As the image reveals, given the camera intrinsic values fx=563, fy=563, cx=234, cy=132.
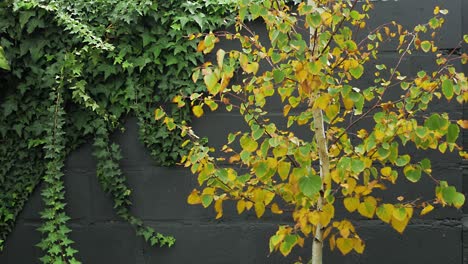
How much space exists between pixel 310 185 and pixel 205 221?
1.65 m

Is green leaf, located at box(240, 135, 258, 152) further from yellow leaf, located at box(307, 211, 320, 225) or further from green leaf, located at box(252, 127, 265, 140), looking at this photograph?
yellow leaf, located at box(307, 211, 320, 225)

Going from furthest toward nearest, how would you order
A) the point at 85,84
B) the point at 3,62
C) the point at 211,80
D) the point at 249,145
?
the point at 85,84 → the point at 3,62 → the point at 249,145 → the point at 211,80

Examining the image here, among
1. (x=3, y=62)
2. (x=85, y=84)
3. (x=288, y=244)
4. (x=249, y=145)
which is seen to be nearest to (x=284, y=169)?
(x=249, y=145)

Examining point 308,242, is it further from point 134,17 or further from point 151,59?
point 134,17

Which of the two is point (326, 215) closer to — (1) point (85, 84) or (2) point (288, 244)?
(2) point (288, 244)

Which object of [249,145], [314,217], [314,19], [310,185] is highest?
[314,19]

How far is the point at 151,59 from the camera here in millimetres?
3396

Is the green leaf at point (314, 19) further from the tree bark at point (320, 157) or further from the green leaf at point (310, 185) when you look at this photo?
the green leaf at point (310, 185)

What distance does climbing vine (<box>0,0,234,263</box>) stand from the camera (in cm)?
337

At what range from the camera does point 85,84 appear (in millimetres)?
3428

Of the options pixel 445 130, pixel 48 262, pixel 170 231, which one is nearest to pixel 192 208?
pixel 170 231

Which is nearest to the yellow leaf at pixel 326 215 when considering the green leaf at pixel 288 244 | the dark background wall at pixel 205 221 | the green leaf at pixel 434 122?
the green leaf at pixel 288 244

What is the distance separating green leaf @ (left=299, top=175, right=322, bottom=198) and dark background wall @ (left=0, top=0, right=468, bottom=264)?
4.86 ft

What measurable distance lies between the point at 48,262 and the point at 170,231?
2.45ft
